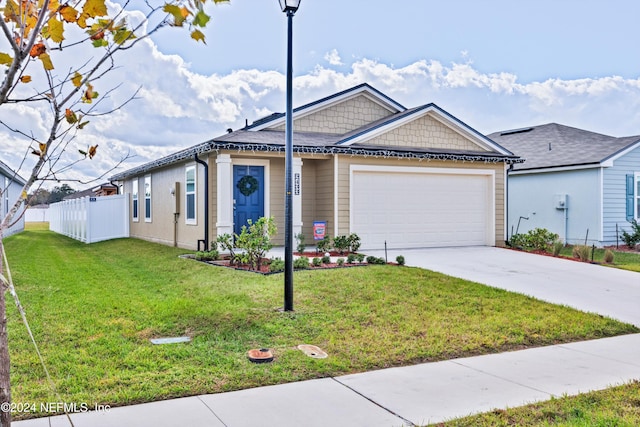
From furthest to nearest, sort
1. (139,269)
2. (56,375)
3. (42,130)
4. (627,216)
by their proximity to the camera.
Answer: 1. (627,216)
2. (139,269)
3. (56,375)
4. (42,130)

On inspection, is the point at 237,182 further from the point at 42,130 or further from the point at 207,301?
the point at 42,130

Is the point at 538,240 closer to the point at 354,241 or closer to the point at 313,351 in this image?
the point at 354,241

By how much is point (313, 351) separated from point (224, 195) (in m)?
8.30

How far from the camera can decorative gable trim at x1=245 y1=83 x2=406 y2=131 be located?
622 inches

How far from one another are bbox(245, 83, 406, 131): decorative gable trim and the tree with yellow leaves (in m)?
12.8

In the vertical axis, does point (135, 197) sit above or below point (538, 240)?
above

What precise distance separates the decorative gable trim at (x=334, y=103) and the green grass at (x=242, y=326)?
650 cm

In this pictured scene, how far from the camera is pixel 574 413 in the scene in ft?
13.1

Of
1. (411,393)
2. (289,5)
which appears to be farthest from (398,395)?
(289,5)

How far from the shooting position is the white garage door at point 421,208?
567 inches

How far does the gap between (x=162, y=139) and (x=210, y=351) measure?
14.9 m

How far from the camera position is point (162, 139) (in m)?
18.9

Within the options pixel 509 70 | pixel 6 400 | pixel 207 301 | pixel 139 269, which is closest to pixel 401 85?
pixel 509 70

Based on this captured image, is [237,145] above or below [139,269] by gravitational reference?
above
